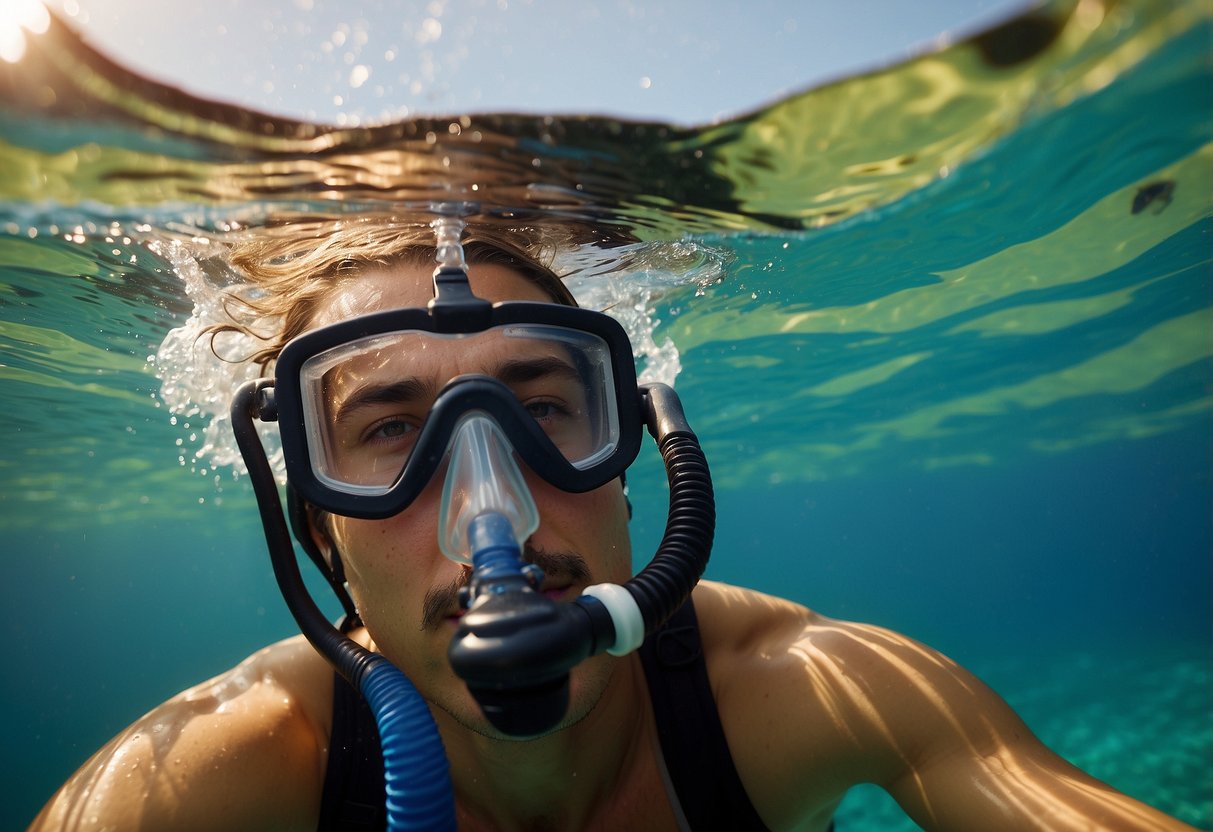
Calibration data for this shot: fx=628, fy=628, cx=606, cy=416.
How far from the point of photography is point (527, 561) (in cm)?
269

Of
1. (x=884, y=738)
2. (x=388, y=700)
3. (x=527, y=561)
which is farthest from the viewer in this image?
(x=884, y=738)

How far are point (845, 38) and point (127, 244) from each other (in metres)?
6.08

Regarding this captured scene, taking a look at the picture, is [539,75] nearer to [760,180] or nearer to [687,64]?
[687,64]

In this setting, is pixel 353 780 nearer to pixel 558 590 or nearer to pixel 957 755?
pixel 558 590

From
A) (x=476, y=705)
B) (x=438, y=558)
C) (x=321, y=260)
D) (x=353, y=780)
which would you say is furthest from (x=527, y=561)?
(x=321, y=260)

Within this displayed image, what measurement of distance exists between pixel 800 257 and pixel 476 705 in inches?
277

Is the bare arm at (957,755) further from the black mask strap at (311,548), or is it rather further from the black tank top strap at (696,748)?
the black mask strap at (311,548)

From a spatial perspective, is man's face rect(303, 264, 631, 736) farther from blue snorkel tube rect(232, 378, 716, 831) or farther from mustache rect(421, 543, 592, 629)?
blue snorkel tube rect(232, 378, 716, 831)

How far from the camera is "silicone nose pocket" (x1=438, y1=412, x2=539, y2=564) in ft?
7.92

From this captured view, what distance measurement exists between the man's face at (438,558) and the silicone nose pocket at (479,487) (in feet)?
0.75

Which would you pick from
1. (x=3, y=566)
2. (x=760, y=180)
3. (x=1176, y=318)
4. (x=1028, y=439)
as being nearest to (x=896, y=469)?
(x=1028, y=439)

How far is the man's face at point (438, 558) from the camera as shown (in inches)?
106

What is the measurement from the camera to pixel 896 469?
115 ft

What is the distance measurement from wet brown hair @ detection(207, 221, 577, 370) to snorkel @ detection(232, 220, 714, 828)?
1.45 feet
